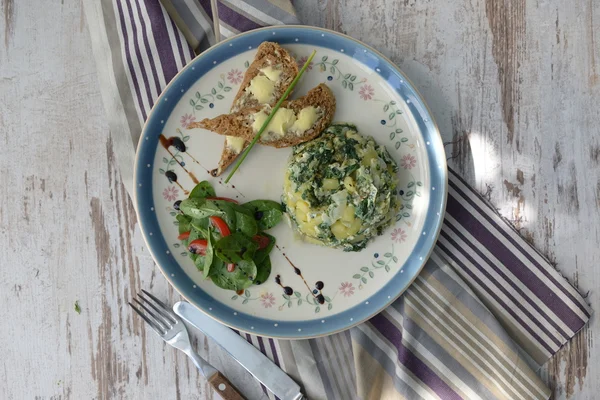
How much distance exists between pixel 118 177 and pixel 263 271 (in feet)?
3.65

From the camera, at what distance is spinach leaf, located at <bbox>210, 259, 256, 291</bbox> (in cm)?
303

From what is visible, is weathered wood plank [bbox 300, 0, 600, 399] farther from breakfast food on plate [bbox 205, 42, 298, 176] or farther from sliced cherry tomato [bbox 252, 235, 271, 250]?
sliced cherry tomato [bbox 252, 235, 271, 250]

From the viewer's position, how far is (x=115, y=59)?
3264 mm

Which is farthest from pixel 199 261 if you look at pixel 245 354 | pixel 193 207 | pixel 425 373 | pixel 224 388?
pixel 425 373

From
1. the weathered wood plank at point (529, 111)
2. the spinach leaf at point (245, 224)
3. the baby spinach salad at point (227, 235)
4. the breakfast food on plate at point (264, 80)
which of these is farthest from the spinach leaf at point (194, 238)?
the weathered wood plank at point (529, 111)

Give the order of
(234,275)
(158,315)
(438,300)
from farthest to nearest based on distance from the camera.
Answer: (158,315)
(438,300)
(234,275)

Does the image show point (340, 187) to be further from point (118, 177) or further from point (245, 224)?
point (118, 177)

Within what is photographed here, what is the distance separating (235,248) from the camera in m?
2.97

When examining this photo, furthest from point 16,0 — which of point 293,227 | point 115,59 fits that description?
point 293,227

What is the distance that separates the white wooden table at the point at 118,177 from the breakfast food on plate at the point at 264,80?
443 mm

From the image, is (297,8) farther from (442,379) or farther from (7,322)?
(7,322)

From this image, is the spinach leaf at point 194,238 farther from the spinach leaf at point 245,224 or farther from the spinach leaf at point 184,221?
the spinach leaf at point 245,224

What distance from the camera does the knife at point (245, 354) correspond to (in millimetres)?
3203

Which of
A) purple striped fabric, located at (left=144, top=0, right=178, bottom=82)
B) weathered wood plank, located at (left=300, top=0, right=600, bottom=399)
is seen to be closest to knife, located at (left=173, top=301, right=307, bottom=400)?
purple striped fabric, located at (left=144, top=0, right=178, bottom=82)
